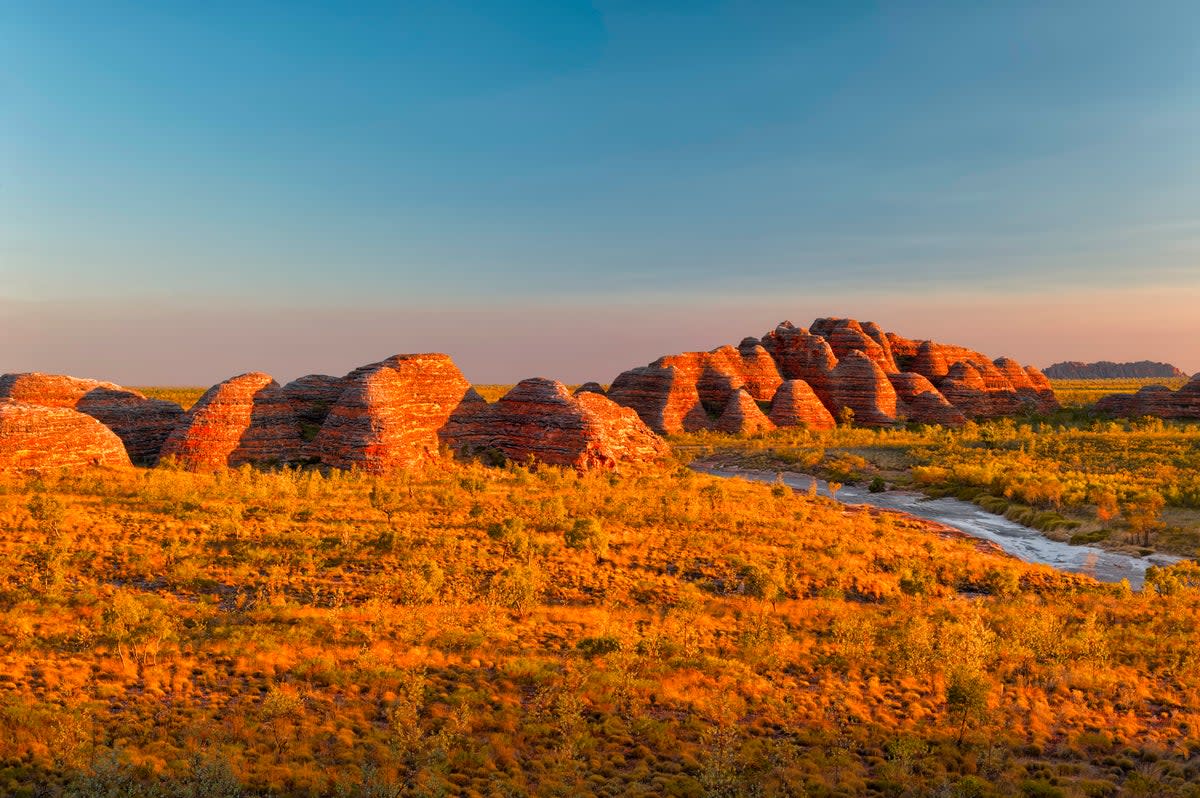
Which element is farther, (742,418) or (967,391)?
(967,391)

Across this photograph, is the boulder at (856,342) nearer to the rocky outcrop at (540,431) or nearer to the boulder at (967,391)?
the boulder at (967,391)

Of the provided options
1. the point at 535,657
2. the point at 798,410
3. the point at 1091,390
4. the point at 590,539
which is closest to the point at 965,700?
the point at 535,657

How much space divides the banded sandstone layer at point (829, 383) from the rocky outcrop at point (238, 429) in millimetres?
31021

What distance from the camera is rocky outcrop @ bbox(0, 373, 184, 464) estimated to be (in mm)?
29469

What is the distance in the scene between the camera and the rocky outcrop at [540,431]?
3155 centimetres

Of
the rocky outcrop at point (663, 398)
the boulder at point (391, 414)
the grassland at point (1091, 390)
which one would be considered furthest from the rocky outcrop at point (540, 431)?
the grassland at point (1091, 390)

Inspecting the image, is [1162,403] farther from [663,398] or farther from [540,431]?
[540,431]

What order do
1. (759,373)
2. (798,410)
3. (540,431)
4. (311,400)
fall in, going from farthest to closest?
(759,373) < (798,410) < (540,431) < (311,400)

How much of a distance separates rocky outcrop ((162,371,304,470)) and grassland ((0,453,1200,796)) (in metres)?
4.30

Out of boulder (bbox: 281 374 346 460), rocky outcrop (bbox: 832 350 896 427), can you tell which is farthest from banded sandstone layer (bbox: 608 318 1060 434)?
boulder (bbox: 281 374 346 460)

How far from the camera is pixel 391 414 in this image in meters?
29.0

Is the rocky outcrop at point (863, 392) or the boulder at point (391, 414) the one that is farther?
the rocky outcrop at point (863, 392)

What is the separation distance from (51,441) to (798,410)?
50.2 meters

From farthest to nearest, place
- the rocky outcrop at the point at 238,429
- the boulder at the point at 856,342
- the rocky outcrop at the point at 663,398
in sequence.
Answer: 1. the boulder at the point at 856,342
2. the rocky outcrop at the point at 663,398
3. the rocky outcrop at the point at 238,429
